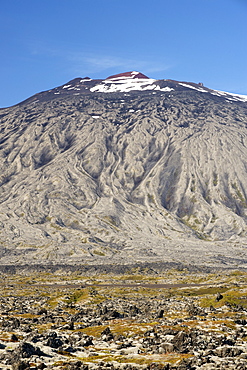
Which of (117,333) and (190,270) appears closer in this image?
(117,333)

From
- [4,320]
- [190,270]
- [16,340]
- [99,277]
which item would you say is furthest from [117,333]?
[190,270]

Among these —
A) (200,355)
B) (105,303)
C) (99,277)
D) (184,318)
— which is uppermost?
(200,355)

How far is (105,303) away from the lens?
8762cm

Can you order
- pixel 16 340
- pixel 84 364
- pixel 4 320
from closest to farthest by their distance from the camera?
pixel 84 364 → pixel 16 340 → pixel 4 320

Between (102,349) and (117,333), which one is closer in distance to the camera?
(102,349)

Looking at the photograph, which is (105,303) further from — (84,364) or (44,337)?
(84,364)

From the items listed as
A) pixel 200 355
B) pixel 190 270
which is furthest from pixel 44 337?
pixel 190 270

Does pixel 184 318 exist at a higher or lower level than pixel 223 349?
lower

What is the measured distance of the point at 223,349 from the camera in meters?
35.6

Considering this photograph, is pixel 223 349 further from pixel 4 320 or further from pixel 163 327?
pixel 4 320

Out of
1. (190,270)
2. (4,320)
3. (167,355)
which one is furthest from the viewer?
(190,270)

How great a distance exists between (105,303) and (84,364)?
54.9 meters

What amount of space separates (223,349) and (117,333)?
651 inches

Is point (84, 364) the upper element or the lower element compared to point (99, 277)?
upper
